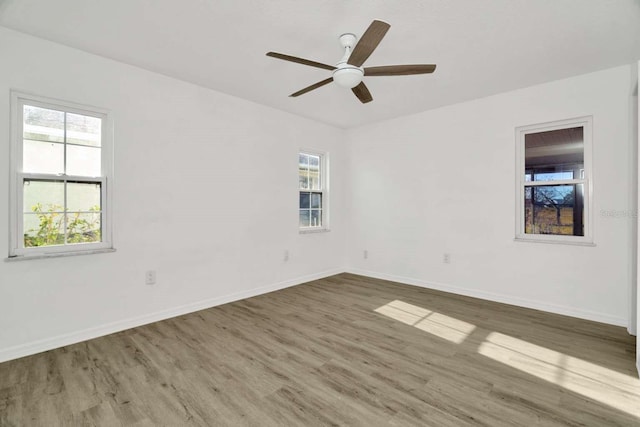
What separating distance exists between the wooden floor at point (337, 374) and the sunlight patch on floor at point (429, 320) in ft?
0.07

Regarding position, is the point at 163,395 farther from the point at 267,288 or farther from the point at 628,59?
the point at 628,59

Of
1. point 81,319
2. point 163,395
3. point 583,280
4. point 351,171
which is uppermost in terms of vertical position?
point 351,171

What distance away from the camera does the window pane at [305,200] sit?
511 cm

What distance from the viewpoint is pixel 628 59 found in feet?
9.81

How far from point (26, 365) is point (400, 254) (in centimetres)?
450

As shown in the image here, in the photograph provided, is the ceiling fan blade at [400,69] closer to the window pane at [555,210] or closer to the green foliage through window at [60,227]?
the window pane at [555,210]

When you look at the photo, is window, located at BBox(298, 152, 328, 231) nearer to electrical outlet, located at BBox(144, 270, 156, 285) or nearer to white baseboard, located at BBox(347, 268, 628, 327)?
white baseboard, located at BBox(347, 268, 628, 327)

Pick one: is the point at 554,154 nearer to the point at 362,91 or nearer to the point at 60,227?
the point at 362,91

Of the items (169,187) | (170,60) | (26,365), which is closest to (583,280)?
(169,187)

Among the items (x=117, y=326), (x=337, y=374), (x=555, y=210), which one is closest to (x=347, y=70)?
(x=337, y=374)

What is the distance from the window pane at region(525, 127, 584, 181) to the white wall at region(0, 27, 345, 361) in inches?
128

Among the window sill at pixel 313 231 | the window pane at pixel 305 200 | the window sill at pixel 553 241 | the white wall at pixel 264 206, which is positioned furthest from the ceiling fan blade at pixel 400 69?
the window sill at pixel 313 231

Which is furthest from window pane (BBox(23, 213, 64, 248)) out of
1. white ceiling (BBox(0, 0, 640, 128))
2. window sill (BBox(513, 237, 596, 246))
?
window sill (BBox(513, 237, 596, 246))

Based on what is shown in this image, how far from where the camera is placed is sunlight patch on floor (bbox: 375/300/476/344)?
2.91 metres
